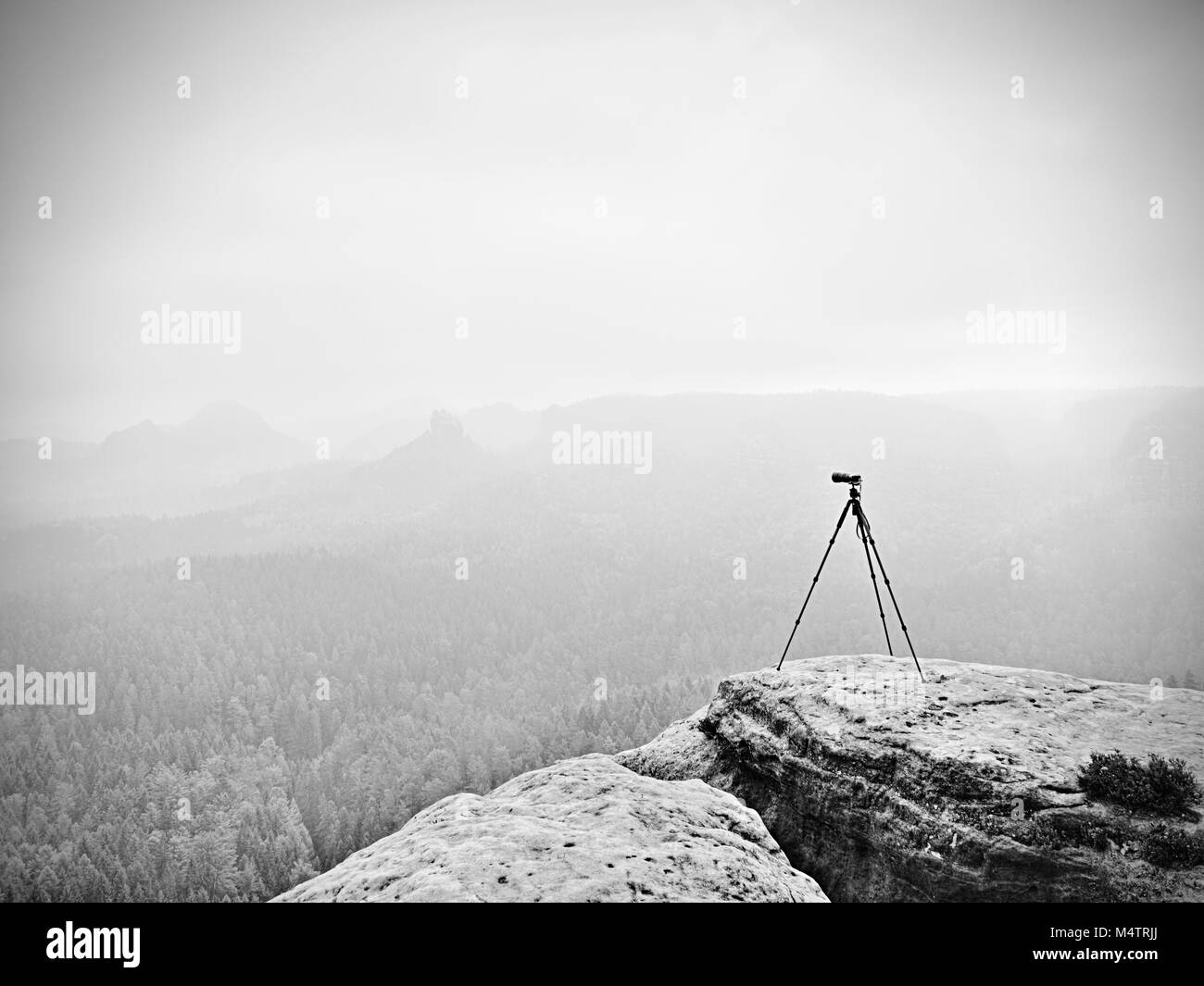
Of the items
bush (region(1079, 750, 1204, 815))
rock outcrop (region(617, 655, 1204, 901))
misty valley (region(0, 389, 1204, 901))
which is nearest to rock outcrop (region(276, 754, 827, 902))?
rock outcrop (region(617, 655, 1204, 901))

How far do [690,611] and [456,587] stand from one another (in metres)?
52.0

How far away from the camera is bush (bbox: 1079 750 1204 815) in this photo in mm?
8977

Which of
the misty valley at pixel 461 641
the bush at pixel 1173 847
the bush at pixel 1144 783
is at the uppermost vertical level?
the bush at pixel 1144 783

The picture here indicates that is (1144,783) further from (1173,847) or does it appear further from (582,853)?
(582,853)

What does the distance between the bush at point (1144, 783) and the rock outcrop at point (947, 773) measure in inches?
6.8

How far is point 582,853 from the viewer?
8.20m

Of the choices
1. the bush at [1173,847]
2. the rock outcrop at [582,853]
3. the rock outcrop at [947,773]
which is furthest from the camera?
the rock outcrop at [947,773]

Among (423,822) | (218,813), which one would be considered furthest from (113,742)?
(423,822)

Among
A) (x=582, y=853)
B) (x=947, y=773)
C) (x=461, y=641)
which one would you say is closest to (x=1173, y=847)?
(x=947, y=773)

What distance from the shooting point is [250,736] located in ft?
281

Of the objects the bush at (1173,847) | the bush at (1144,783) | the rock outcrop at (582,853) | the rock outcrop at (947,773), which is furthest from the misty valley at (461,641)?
the rock outcrop at (582,853)

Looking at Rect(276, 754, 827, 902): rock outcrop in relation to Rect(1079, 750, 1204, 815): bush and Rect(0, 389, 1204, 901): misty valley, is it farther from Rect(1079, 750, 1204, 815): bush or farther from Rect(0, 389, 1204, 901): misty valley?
Rect(0, 389, 1204, 901): misty valley

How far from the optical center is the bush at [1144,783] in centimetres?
898

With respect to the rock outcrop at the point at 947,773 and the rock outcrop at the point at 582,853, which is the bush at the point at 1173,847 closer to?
the rock outcrop at the point at 947,773
